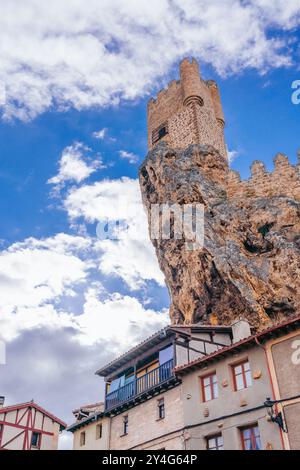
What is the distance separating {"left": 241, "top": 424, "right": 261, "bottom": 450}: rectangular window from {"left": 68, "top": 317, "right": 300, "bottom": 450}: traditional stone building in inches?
1.2

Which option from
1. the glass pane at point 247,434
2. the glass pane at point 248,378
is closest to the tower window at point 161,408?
the glass pane at point 247,434

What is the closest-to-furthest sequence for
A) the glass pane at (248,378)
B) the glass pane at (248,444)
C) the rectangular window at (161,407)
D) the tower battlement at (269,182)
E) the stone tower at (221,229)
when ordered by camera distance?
the glass pane at (248,444) < the glass pane at (248,378) < the rectangular window at (161,407) < the stone tower at (221,229) < the tower battlement at (269,182)

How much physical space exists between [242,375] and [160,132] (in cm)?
3127

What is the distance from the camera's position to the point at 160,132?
4438 cm

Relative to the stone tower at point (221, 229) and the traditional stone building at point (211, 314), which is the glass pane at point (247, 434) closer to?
Answer: the traditional stone building at point (211, 314)

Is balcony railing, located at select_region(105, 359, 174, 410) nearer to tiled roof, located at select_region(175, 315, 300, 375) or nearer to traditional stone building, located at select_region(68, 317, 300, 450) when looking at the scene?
traditional stone building, located at select_region(68, 317, 300, 450)

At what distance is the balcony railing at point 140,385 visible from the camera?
65.5 feet

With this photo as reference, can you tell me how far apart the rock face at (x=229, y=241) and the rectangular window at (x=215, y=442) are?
9.60 m

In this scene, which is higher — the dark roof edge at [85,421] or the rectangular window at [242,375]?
the dark roof edge at [85,421]

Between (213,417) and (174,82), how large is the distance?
37.6 m

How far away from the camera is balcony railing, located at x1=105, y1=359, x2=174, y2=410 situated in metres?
20.0

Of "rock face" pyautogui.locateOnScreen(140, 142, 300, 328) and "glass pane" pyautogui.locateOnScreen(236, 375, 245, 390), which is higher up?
"rock face" pyautogui.locateOnScreen(140, 142, 300, 328)

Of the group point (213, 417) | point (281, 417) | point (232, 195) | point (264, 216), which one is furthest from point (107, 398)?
point (232, 195)

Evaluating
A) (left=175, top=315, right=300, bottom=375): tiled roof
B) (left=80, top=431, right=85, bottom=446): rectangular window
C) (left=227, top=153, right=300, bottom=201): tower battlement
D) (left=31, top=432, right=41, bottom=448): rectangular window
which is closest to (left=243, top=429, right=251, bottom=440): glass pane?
(left=175, top=315, right=300, bottom=375): tiled roof
